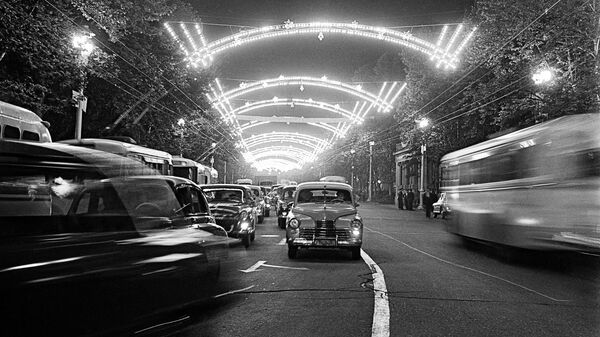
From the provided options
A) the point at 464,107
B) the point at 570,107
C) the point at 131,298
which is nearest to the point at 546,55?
the point at 570,107

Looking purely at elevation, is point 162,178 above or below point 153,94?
below

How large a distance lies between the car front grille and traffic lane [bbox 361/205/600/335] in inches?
42.5

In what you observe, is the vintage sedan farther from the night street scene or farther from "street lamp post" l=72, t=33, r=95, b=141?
"street lamp post" l=72, t=33, r=95, b=141

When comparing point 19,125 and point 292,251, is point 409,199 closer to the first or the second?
point 292,251

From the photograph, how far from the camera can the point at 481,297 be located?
8328mm

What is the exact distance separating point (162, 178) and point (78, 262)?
2.07 m

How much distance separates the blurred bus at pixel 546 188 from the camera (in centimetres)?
1110

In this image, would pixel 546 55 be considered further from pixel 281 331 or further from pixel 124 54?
pixel 281 331

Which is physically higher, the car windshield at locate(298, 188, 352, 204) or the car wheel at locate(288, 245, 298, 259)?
the car windshield at locate(298, 188, 352, 204)

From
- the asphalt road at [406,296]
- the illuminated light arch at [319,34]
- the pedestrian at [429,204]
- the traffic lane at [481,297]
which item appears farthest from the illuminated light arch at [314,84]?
the traffic lane at [481,297]

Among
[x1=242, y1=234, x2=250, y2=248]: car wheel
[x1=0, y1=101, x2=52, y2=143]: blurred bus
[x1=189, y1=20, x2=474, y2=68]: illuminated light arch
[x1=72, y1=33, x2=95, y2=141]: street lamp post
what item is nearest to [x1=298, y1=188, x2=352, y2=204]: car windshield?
[x1=242, y1=234, x2=250, y2=248]: car wheel

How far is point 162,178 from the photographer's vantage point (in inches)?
207

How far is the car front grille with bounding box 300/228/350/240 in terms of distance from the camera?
12.6 metres

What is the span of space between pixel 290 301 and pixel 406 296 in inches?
72.6
